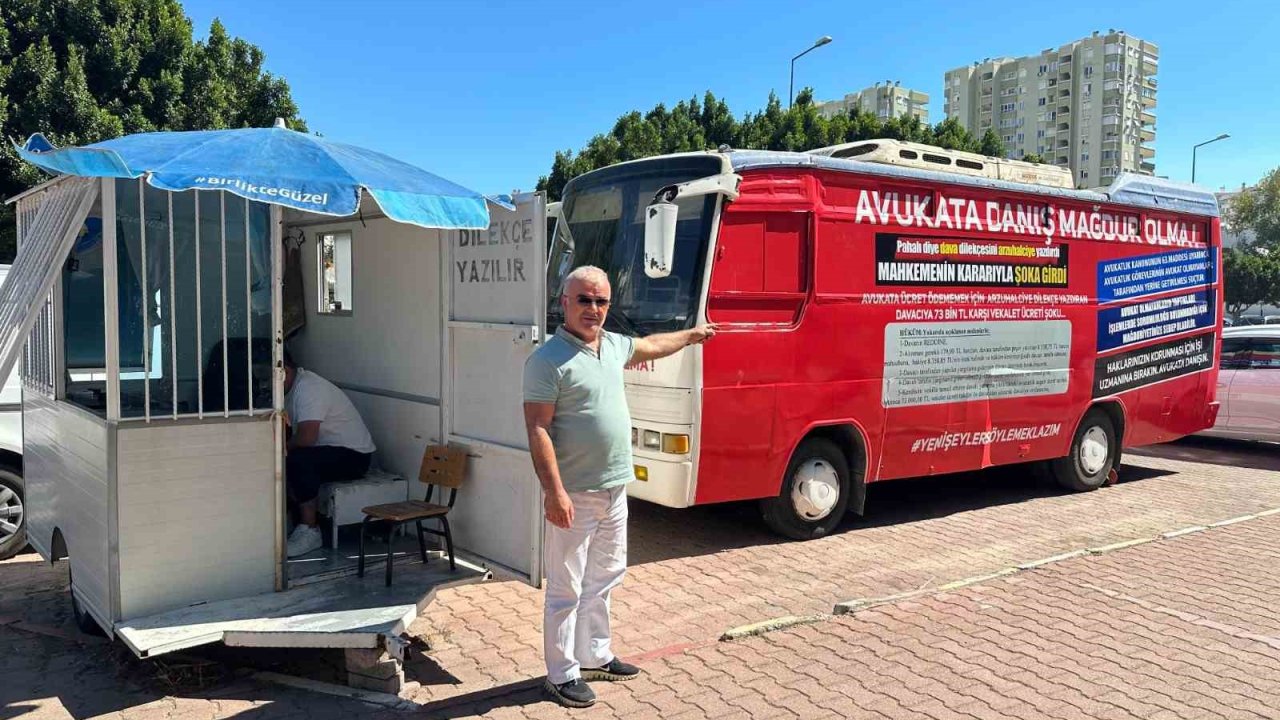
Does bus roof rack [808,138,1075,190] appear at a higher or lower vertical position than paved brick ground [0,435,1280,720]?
higher

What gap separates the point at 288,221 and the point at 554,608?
13.2 ft

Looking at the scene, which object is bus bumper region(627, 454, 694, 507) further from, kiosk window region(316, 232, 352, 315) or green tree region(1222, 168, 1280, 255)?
green tree region(1222, 168, 1280, 255)

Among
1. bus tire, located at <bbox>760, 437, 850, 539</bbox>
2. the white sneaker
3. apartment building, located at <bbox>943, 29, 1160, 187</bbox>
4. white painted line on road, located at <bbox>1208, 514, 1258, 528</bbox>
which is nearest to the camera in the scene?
→ the white sneaker

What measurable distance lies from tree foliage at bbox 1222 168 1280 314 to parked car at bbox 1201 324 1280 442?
4086 centimetres

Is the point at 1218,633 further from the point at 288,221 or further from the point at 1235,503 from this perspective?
the point at 288,221

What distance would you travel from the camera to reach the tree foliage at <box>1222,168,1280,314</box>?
46562mm

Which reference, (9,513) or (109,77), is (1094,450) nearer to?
(9,513)

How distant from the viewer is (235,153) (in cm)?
426

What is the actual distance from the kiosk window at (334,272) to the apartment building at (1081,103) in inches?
4216

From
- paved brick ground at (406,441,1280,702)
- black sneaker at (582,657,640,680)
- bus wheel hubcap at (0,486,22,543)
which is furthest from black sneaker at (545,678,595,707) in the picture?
bus wheel hubcap at (0,486,22,543)

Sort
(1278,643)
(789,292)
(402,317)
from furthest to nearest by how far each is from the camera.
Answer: (789,292)
(402,317)
(1278,643)

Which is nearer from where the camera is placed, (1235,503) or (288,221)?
(288,221)

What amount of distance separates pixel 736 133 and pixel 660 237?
21.1 m

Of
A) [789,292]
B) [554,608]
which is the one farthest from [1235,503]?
[554,608]
